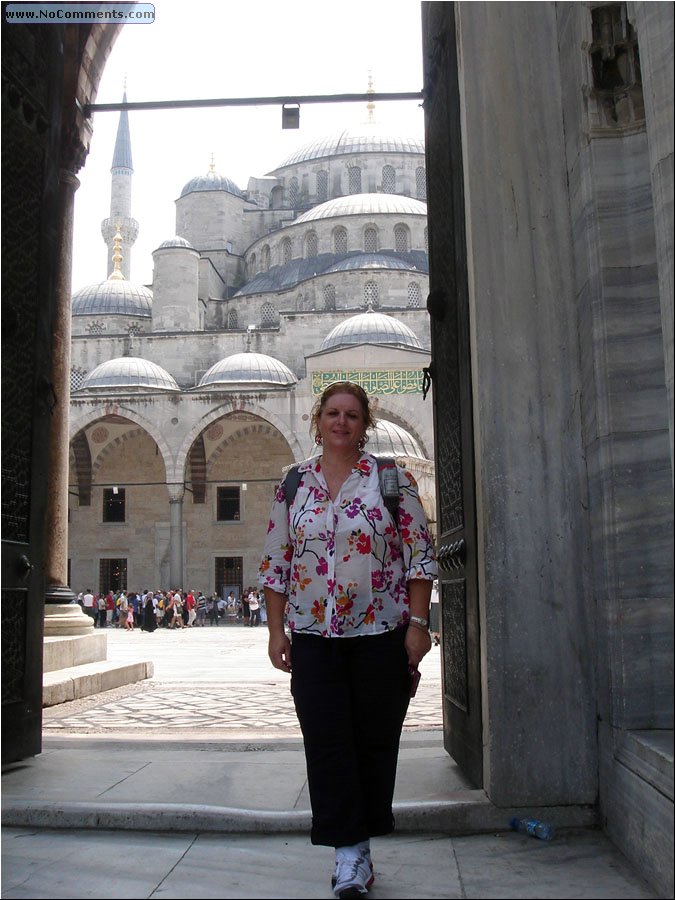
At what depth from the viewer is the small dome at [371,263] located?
36.4 metres

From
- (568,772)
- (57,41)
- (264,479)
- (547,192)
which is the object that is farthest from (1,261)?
(264,479)

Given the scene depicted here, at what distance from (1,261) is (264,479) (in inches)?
1116

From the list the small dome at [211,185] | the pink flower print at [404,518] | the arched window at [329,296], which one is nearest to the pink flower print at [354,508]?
the pink flower print at [404,518]

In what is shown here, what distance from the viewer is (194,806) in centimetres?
280

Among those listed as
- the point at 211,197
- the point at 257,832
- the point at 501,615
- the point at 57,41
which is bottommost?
the point at 257,832

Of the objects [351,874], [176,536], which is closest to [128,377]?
[176,536]

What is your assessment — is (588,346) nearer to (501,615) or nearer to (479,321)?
(479,321)

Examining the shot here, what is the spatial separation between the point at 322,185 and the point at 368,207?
A: 287 inches

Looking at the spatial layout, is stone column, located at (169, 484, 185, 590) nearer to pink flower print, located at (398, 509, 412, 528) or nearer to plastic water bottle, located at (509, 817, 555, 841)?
plastic water bottle, located at (509, 817, 555, 841)

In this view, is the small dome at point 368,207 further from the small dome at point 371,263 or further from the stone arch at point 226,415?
the stone arch at point 226,415

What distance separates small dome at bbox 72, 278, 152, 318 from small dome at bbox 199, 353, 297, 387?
8.88 metres

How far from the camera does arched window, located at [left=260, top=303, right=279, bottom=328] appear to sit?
3916 cm

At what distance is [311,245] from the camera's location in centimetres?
4056

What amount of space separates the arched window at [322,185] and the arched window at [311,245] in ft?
20.1
